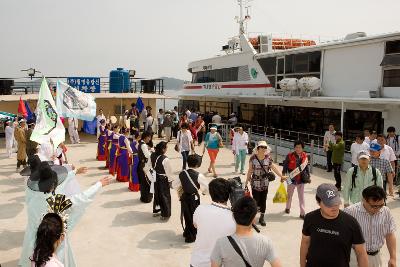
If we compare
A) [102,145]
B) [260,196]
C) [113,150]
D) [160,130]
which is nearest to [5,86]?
[160,130]

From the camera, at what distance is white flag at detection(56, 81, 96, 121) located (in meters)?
11.3

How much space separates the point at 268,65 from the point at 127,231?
14.3 metres

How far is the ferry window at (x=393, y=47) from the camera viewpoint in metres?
12.6

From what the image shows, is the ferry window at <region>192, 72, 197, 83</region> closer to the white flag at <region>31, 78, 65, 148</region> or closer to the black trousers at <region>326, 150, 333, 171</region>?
the black trousers at <region>326, 150, 333, 171</region>

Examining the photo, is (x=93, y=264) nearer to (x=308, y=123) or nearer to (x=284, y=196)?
(x=284, y=196)

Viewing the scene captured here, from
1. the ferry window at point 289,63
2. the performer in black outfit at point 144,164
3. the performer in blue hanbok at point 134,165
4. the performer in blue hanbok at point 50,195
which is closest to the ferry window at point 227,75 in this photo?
the ferry window at point 289,63

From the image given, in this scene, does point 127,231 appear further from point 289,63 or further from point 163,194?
point 289,63

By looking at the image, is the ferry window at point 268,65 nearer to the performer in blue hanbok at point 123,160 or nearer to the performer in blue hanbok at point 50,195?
the performer in blue hanbok at point 123,160

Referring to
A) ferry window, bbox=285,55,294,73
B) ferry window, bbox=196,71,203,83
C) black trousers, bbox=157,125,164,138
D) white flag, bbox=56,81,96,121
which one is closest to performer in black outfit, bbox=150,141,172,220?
white flag, bbox=56,81,96,121

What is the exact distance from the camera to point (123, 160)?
10438 mm

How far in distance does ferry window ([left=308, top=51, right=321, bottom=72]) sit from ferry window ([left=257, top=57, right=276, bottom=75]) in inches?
100

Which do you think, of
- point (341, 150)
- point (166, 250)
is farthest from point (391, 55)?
point (166, 250)

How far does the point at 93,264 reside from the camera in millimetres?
5609

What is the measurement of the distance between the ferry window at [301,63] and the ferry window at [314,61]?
8.5 inches
